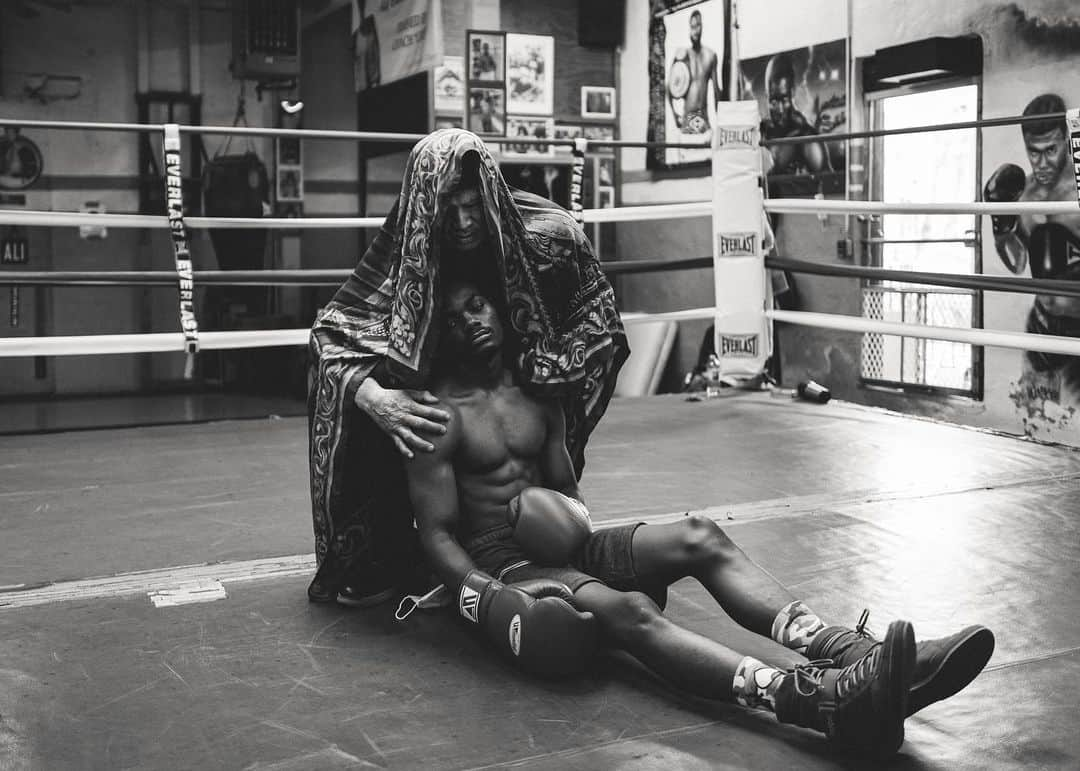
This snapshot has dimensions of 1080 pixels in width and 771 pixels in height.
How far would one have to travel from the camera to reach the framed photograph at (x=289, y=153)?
7900 millimetres

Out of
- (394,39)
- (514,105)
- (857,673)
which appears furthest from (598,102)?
(857,673)

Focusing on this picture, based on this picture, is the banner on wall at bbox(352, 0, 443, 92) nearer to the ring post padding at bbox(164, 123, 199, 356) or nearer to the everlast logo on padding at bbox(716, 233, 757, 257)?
the everlast logo on padding at bbox(716, 233, 757, 257)

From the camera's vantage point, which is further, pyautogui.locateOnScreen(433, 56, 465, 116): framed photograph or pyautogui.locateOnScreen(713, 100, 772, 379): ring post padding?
pyautogui.locateOnScreen(433, 56, 465, 116): framed photograph

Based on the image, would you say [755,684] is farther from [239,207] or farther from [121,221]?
[239,207]

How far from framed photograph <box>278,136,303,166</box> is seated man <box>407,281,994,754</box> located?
20.0 feet

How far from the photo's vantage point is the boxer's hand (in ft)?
6.86

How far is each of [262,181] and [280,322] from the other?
1.06m

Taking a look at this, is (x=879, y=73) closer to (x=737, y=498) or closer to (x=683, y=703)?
(x=737, y=498)

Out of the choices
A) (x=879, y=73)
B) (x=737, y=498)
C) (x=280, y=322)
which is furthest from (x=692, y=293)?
(x=737, y=498)

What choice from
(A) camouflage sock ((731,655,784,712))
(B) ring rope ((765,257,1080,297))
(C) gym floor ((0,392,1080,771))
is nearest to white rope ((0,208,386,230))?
(C) gym floor ((0,392,1080,771))

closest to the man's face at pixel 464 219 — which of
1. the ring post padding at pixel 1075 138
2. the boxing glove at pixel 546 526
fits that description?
the boxing glove at pixel 546 526

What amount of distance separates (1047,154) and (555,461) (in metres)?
3.43

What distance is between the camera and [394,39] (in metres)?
6.86

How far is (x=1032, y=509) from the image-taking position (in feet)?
10.1
